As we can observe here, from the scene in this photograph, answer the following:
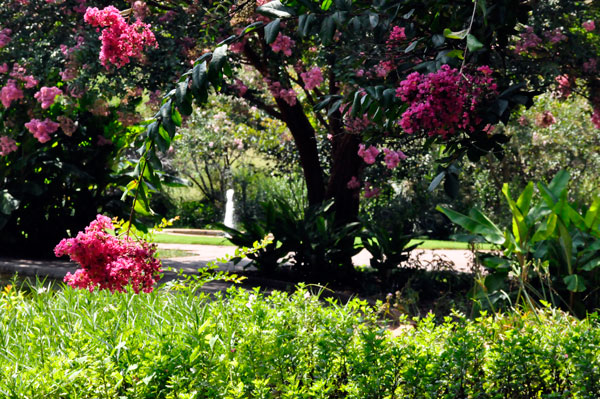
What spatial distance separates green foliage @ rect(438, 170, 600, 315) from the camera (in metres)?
5.60

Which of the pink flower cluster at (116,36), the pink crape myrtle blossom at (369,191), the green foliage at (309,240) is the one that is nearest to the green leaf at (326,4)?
the pink flower cluster at (116,36)

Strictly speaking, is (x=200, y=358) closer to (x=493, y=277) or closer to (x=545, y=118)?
(x=493, y=277)

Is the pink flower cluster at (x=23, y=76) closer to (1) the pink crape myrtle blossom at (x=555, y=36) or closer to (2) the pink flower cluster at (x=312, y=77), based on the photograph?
(2) the pink flower cluster at (x=312, y=77)

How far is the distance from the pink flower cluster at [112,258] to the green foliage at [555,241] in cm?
352

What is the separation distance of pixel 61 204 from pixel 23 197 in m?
0.63

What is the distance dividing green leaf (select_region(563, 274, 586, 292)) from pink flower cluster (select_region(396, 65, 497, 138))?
3.37 m

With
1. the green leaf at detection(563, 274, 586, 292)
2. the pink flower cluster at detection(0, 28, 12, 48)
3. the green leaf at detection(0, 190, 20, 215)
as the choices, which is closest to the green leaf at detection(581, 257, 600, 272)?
the green leaf at detection(563, 274, 586, 292)

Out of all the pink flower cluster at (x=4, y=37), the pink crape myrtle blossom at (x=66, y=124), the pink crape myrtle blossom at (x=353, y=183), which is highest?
the pink flower cluster at (x=4, y=37)

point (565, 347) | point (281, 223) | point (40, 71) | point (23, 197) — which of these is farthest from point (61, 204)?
point (565, 347)

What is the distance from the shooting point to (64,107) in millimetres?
9227

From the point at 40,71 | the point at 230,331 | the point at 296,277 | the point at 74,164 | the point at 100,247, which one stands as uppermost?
the point at 40,71

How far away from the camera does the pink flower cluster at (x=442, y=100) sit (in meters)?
2.34

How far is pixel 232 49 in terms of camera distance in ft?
25.1

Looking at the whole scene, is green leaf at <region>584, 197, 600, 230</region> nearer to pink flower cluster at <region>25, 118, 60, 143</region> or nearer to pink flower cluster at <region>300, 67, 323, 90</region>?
pink flower cluster at <region>300, 67, 323, 90</region>
